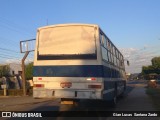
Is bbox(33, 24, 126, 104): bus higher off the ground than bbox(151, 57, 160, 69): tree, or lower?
lower

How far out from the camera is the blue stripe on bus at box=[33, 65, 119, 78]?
48.7ft

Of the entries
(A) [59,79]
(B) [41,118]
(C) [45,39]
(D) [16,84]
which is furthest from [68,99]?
(D) [16,84]

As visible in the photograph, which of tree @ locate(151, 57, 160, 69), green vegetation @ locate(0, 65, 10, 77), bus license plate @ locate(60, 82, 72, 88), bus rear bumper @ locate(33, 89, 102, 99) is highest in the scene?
tree @ locate(151, 57, 160, 69)

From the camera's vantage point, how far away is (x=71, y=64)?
15.1 m

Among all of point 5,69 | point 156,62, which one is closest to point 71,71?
point 5,69

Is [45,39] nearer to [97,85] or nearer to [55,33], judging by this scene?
[55,33]

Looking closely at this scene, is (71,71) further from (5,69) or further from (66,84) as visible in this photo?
(5,69)

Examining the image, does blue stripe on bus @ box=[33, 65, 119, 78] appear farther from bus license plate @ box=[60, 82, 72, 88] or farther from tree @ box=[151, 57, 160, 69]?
tree @ box=[151, 57, 160, 69]

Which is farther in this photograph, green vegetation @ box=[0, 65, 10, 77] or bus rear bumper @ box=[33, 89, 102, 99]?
green vegetation @ box=[0, 65, 10, 77]

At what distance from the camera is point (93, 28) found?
15.3 meters

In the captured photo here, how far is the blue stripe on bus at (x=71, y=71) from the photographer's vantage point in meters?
14.9

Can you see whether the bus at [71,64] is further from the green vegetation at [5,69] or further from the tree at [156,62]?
the tree at [156,62]

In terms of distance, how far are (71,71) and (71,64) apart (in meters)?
0.32

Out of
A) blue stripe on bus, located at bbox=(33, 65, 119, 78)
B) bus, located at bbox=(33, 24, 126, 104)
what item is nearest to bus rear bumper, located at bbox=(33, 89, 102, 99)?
bus, located at bbox=(33, 24, 126, 104)
